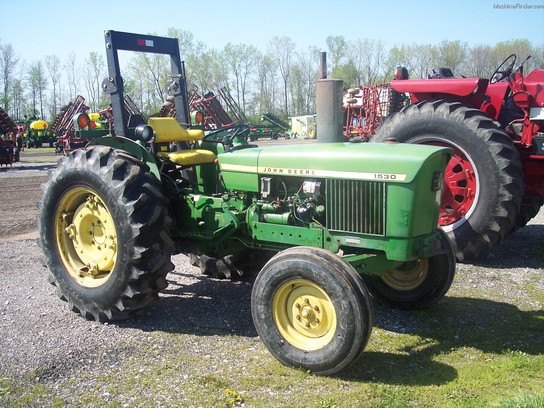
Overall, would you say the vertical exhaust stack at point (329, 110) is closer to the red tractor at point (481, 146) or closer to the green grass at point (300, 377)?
the green grass at point (300, 377)

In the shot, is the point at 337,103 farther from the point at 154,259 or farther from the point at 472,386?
the point at 472,386

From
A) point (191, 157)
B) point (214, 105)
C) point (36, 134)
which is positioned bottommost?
point (36, 134)

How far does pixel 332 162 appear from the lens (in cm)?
404

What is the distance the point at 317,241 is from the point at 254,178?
77cm

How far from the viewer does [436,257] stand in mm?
4508

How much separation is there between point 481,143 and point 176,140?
127 inches

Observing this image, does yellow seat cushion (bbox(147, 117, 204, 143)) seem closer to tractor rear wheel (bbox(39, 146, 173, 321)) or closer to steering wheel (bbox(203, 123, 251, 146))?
steering wheel (bbox(203, 123, 251, 146))

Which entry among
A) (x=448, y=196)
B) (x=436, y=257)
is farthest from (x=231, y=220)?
(x=448, y=196)

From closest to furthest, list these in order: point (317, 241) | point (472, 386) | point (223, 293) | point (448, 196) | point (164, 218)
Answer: point (472, 386) → point (317, 241) → point (164, 218) → point (223, 293) → point (448, 196)

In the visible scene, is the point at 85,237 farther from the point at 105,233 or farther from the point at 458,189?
the point at 458,189

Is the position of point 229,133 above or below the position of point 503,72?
below

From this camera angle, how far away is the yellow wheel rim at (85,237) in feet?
15.5

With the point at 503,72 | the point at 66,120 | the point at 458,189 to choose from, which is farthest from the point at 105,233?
the point at 66,120

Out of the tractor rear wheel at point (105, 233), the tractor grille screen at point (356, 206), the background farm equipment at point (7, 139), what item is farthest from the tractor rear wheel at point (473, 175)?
the background farm equipment at point (7, 139)
